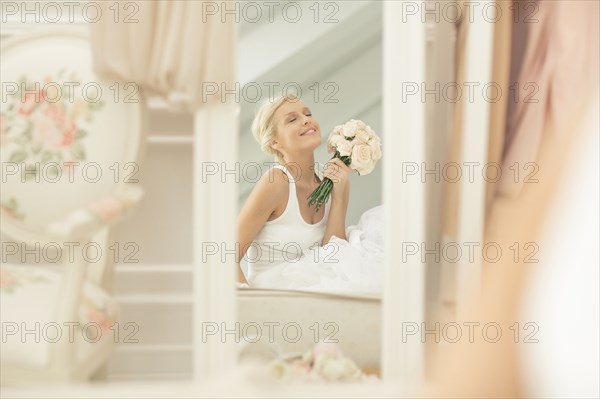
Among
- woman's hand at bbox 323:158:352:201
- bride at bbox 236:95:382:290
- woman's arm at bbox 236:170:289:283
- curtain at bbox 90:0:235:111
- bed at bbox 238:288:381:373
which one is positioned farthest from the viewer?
woman's hand at bbox 323:158:352:201

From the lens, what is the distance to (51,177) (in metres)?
1.86

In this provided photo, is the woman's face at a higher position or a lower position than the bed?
higher

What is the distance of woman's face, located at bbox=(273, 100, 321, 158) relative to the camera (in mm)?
2915

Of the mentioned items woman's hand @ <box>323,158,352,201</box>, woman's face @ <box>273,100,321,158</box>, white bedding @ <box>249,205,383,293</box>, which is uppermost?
woman's face @ <box>273,100,321,158</box>

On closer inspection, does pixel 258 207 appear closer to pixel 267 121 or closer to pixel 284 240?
pixel 284 240

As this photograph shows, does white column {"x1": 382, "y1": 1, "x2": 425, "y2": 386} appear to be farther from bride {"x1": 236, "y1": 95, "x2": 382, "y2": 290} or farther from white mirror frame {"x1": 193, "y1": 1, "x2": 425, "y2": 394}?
bride {"x1": 236, "y1": 95, "x2": 382, "y2": 290}

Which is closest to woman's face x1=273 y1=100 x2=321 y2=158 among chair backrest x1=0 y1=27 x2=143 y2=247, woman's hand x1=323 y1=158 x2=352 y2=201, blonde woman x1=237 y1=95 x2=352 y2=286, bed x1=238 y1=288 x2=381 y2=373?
blonde woman x1=237 y1=95 x2=352 y2=286

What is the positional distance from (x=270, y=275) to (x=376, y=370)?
627 mm

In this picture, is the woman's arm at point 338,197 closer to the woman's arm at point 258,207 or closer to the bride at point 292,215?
the bride at point 292,215

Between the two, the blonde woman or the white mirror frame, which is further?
the blonde woman

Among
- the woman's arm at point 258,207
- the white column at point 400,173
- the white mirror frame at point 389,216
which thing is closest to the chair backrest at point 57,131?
the white mirror frame at point 389,216

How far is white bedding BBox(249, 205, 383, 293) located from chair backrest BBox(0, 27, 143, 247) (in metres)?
0.94

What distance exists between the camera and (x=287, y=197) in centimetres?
283

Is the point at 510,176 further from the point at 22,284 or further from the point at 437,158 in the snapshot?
the point at 22,284
